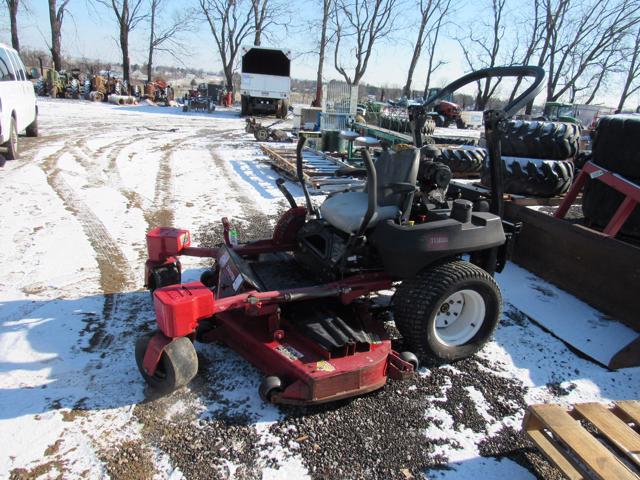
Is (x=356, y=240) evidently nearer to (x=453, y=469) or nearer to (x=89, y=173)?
(x=453, y=469)

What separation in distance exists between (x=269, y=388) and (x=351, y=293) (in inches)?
32.5

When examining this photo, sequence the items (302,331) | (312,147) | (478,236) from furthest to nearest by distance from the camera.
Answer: (312,147) → (478,236) → (302,331)

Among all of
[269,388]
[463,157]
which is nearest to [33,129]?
[463,157]

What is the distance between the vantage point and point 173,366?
2473 mm

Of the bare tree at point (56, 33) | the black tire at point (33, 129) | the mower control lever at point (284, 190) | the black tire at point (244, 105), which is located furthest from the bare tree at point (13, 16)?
the mower control lever at point (284, 190)

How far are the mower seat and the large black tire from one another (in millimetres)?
2757

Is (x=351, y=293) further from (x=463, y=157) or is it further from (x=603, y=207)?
(x=463, y=157)

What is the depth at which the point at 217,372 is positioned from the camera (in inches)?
115

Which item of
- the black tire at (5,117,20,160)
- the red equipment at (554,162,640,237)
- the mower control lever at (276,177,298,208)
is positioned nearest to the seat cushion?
the mower control lever at (276,177,298,208)

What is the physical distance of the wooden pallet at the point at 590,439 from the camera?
2.02 m

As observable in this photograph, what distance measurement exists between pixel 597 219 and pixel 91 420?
15.3ft

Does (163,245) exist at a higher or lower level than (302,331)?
higher

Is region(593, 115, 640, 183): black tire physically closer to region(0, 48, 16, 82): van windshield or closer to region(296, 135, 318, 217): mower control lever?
region(296, 135, 318, 217): mower control lever

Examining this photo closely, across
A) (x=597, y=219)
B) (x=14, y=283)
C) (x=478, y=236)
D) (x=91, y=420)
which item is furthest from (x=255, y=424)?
(x=597, y=219)
